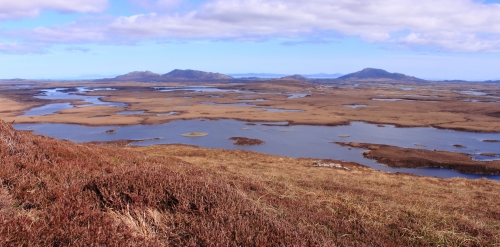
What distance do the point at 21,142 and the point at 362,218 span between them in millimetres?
8635

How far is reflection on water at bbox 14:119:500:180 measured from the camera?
35781 millimetres

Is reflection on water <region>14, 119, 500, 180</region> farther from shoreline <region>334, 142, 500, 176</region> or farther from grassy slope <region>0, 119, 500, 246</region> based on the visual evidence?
grassy slope <region>0, 119, 500, 246</region>

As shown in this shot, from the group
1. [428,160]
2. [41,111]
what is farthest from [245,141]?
[41,111]

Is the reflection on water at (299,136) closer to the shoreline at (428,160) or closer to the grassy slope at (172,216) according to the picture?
the shoreline at (428,160)

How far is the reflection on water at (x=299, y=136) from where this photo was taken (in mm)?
35781

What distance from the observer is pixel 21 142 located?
29.0 ft

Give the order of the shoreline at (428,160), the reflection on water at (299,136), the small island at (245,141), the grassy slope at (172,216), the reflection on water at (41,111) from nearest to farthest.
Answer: the grassy slope at (172,216) → the shoreline at (428,160) → the reflection on water at (299,136) → the small island at (245,141) → the reflection on water at (41,111)

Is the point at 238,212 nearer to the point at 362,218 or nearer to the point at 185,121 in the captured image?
the point at 362,218

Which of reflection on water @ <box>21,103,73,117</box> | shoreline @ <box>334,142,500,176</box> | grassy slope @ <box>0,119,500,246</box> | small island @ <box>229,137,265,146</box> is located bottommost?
shoreline @ <box>334,142,500,176</box>

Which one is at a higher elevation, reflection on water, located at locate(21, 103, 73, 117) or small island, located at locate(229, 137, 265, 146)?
reflection on water, located at locate(21, 103, 73, 117)

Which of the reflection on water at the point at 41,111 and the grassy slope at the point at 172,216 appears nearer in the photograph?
the grassy slope at the point at 172,216

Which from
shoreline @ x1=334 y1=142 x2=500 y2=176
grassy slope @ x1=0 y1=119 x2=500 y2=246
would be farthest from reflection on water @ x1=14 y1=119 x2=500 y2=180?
grassy slope @ x1=0 y1=119 x2=500 y2=246

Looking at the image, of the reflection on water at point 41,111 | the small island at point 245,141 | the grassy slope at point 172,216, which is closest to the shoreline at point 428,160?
the small island at point 245,141

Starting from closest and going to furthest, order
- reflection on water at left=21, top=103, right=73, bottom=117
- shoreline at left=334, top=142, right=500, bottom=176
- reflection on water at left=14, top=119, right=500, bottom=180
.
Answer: shoreline at left=334, top=142, right=500, bottom=176
reflection on water at left=14, top=119, right=500, bottom=180
reflection on water at left=21, top=103, right=73, bottom=117
